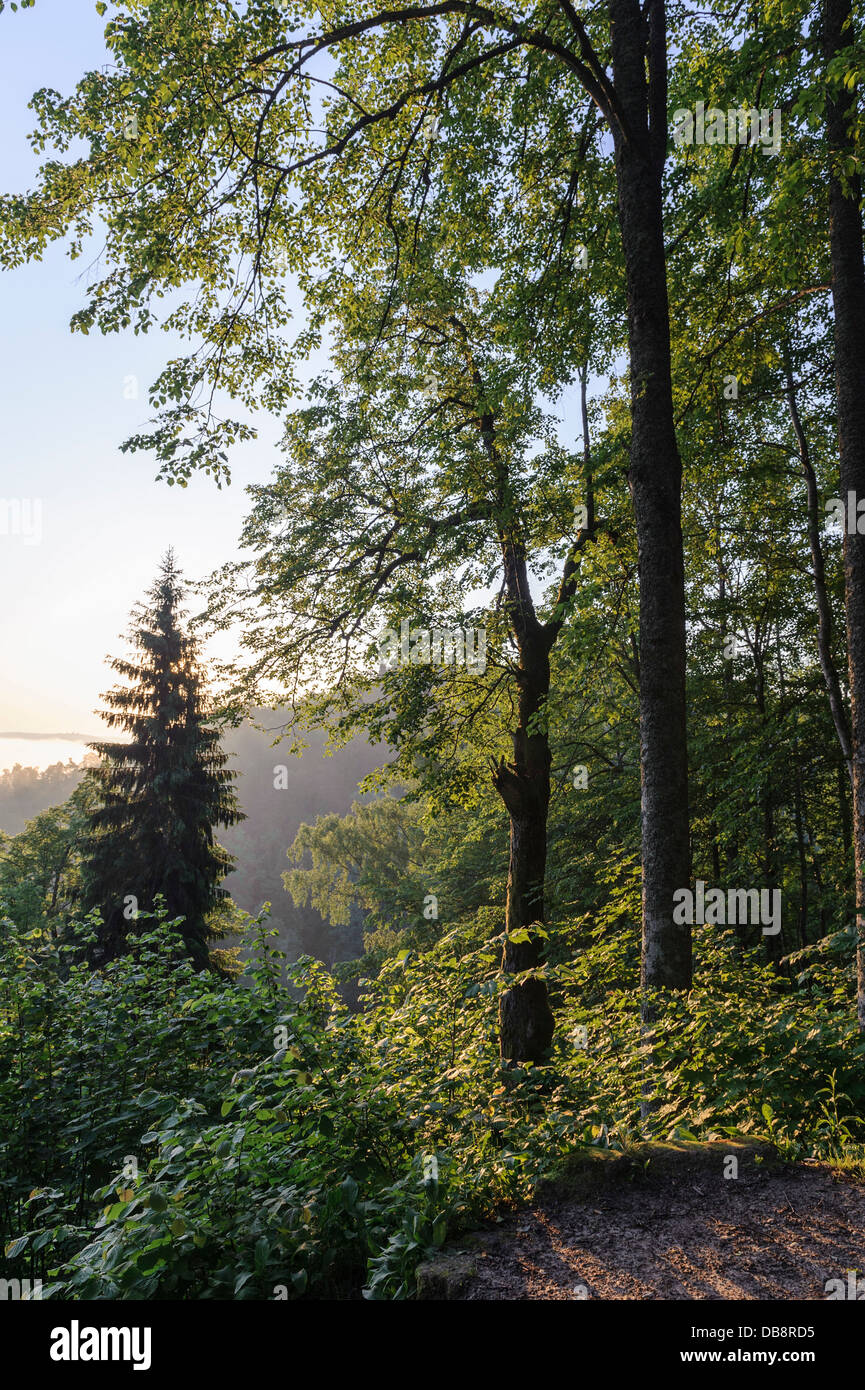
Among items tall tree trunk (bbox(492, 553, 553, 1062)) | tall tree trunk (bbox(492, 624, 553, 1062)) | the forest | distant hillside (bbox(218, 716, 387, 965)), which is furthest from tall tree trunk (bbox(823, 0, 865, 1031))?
distant hillside (bbox(218, 716, 387, 965))

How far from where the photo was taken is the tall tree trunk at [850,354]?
6.31 metres

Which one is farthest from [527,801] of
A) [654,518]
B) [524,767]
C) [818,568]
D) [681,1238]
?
[681,1238]

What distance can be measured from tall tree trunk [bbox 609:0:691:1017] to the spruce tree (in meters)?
16.4

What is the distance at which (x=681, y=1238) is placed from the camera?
10.5 feet

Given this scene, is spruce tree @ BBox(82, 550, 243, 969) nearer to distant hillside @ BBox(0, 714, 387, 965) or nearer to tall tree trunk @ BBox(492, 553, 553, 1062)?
tall tree trunk @ BBox(492, 553, 553, 1062)

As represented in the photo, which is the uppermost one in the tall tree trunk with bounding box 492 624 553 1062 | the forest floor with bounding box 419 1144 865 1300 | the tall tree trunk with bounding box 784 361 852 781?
the tall tree trunk with bounding box 784 361 852 781

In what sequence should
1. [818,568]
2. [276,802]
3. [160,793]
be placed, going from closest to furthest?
[818,568] → [160,793] → [276,802]

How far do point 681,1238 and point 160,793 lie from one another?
19.7m

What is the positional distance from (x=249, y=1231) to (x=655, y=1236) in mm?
1676

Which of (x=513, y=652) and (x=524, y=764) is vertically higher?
(x=513, y=652)

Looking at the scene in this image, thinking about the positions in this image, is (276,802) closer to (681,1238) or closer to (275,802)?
(275,802)

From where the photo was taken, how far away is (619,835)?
1667 cm

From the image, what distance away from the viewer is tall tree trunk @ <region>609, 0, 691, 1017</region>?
557cm
